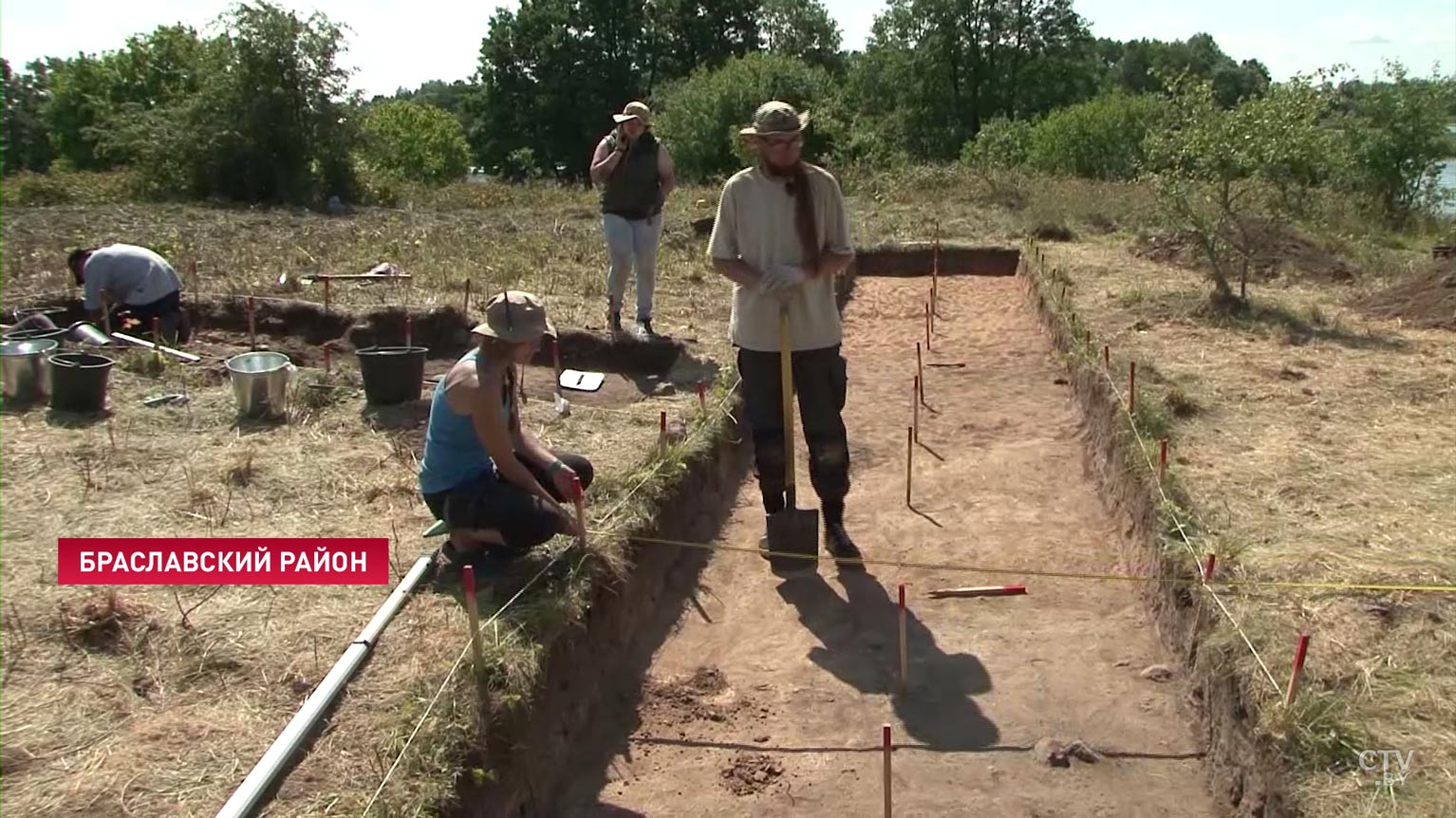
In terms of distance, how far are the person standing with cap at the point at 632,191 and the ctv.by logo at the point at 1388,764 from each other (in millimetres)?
5540

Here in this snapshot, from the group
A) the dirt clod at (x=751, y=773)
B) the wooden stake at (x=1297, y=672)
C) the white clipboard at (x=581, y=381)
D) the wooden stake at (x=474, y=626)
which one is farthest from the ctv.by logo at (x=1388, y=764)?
the white clipboard at (x=581, y=381)

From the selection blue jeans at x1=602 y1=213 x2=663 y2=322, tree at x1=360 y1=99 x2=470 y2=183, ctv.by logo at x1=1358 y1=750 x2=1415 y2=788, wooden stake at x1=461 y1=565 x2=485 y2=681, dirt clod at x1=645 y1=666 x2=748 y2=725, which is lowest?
dirt clod at x1=645 y1=666 x2=748 y2=725

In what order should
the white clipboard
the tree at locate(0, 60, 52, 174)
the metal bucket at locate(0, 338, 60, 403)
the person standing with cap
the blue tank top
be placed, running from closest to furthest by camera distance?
the blue tank top, the metal bucket at locate(0, 338, 60, 403), the white clipboard, the person standing with cap, the tree at locate(0, 60, 52, 174)

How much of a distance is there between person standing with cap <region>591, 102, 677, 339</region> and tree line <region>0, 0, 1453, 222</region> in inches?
484

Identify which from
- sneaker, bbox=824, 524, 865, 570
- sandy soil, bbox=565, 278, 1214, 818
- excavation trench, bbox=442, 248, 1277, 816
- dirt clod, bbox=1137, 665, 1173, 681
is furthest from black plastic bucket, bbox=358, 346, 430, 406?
dirt clod, bbox=1137, 665, 1173, 681

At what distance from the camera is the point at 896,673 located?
4.19m

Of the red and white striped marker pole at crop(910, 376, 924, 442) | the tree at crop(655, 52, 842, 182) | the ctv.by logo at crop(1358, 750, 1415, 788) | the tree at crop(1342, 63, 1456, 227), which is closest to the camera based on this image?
the ctv.by logo at crop(1358, 750, 1415, 788)

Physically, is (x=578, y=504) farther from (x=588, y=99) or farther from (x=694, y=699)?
(x=588, y=99)

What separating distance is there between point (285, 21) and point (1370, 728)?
1851cm

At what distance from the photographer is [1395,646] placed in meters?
3.64

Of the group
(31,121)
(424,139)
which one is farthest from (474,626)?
(31,121)

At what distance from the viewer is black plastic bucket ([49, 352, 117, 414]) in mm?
6086

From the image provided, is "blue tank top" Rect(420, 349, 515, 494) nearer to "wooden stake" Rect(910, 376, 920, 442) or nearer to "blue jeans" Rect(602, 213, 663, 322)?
"wooden stake" Rect(910, 376, 920, 442)

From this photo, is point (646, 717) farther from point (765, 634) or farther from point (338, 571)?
point (338, 571)
